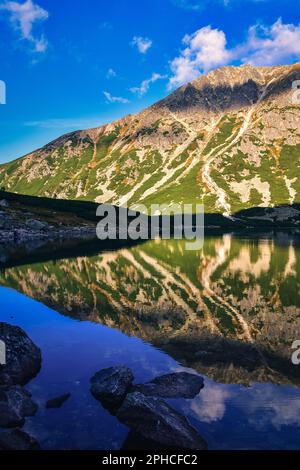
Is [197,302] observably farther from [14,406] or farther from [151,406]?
[14,406]

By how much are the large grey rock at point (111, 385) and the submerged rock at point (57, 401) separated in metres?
1.58

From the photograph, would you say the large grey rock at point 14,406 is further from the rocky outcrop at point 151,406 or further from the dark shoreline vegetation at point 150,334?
the rocky outcrop at point 151,406

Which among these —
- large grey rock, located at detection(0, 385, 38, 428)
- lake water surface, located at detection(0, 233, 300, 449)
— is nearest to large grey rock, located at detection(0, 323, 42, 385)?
lake water surface, located at detection(0, 233, 300, 449)

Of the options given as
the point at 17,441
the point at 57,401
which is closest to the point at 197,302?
the point at 57,401

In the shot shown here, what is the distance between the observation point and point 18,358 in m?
26.5

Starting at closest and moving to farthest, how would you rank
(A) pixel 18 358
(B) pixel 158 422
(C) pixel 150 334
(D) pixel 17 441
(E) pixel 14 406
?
(D) pixel 17 441 → (B) pixel 158 422 → (E) pixel 14 406 → (A) pixel 18 358 → (C) pixel 150 334

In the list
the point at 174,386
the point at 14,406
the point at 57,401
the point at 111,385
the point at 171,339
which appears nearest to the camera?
the point at 14,406

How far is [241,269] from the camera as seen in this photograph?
71.4 m

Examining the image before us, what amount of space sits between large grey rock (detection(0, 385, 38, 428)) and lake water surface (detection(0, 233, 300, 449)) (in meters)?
0.58

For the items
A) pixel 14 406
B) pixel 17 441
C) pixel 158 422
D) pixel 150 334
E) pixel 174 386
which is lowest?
pixel 150 334

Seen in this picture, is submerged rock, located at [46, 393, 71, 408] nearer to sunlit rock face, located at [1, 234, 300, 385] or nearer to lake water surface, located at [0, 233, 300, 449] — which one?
lake water surface, located at [0, 233, 300, 449]

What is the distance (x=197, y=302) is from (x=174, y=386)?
24522 millimetres

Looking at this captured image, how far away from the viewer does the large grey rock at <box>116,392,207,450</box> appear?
18.2 m
